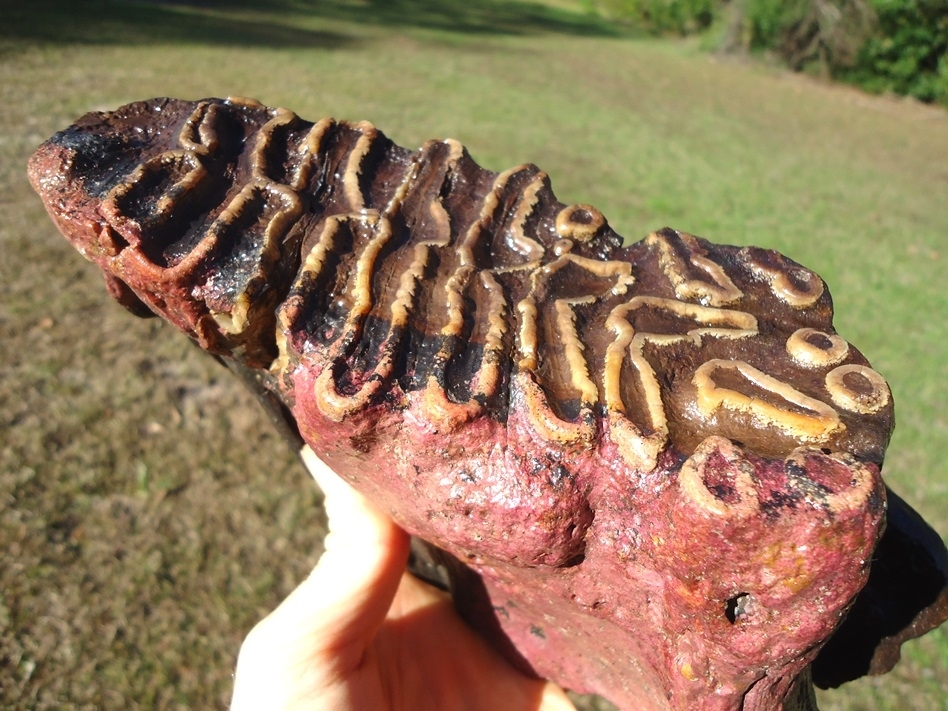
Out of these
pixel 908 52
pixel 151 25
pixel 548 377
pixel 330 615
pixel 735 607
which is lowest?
pixel 151 25

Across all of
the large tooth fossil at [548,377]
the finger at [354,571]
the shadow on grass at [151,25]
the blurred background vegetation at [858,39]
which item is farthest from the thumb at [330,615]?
the blurred background vegetation at [858,39]

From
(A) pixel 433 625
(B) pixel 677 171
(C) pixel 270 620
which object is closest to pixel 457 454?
(C) pixel 270 620

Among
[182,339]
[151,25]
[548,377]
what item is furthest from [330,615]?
[151,25]

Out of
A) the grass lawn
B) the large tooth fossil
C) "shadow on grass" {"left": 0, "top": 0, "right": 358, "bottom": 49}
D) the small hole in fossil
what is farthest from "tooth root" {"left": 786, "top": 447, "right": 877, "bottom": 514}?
"shadow on grass" {"left": 0, "top": 0, "right": 358, "bottom": 49}

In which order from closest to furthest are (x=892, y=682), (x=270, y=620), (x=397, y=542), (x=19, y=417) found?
1. (x=270, y=620)
2. (x=397, y=542)
3. (x=892, y=682)
4. (x=19, y=417)

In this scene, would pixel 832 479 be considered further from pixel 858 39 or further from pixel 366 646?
pixel 858 39

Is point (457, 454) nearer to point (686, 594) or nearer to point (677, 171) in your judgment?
point (686, 594)

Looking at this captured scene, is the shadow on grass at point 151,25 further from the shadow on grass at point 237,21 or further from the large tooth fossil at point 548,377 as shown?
the large tooth fossil at point 548,377
